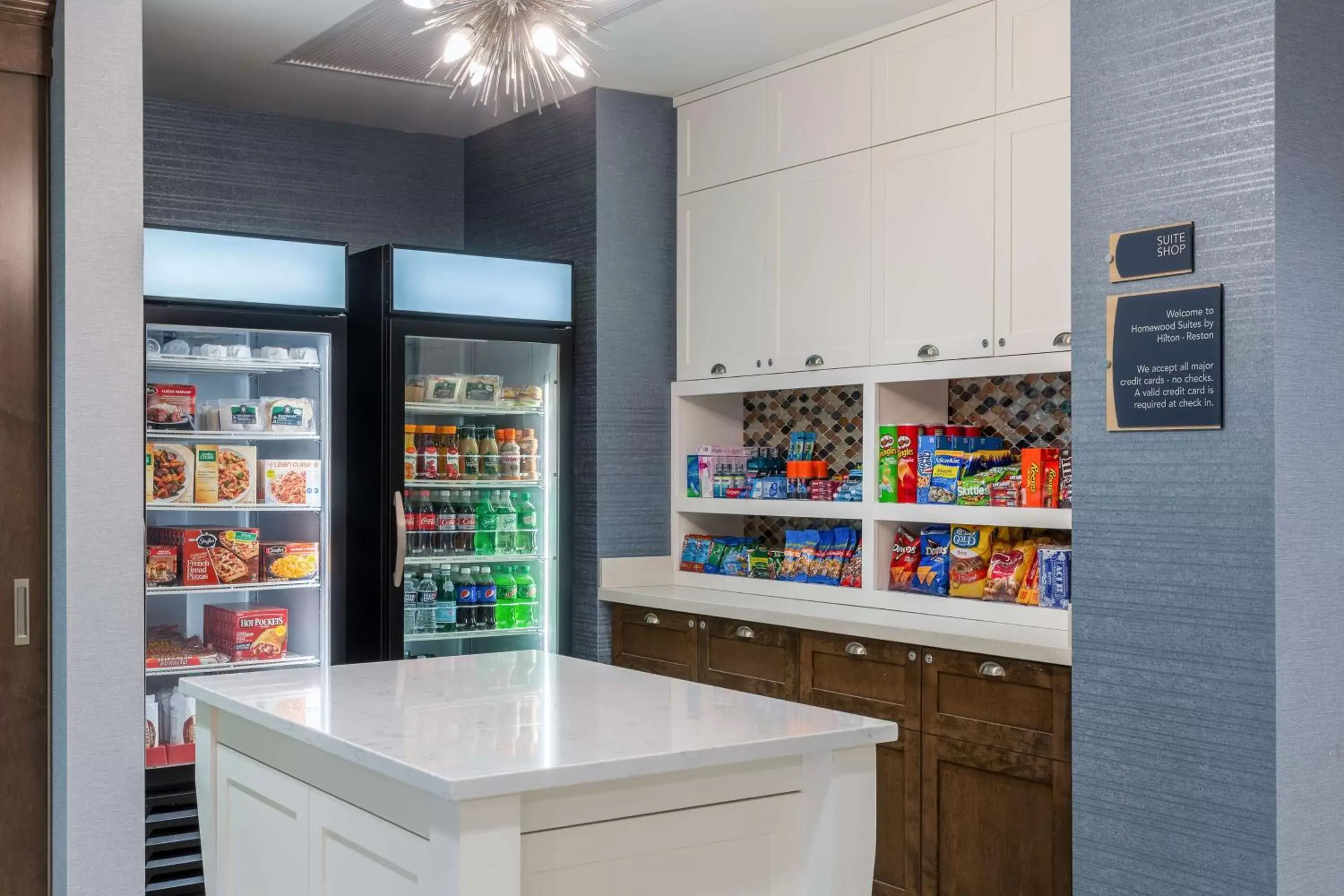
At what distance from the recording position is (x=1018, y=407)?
418 cm

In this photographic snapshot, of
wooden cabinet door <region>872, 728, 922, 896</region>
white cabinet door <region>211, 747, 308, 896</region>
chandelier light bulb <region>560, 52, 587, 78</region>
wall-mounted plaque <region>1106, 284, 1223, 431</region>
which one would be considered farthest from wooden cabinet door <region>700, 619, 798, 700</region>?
chandelier light bulb <region>560, 52, 587, 78</region>

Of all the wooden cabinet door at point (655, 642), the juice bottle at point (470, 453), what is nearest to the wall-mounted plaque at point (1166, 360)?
the wooden cabinet door at point (655, 642)

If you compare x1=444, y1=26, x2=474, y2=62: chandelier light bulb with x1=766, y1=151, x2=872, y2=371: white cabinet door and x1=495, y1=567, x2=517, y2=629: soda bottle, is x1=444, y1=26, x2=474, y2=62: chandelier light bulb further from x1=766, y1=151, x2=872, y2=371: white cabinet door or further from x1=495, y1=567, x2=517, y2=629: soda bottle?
x1=495, y1=567, x2=517, y2=629: soda bottle

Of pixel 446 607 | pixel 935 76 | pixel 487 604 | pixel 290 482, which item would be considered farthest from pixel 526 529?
pixel 935 76

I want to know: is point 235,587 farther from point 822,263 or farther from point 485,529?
point 822,263

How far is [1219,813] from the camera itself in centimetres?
268

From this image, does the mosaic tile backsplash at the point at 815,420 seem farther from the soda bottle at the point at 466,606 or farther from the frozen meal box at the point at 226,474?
the frozen meal box at the point at 226,474

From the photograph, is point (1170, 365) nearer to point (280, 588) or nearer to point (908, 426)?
point (908, 426)

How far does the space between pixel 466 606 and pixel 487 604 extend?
0.08 meters

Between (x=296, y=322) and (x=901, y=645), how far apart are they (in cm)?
238

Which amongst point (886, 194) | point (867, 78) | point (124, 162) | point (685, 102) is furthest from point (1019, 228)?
point (124, 162)

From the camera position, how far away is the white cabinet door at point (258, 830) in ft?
7.91

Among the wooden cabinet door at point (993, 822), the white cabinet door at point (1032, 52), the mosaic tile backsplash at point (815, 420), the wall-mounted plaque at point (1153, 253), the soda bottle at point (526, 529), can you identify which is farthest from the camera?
the soda bottle at point (526, 529)

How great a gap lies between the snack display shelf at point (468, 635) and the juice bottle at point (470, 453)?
603 mm
